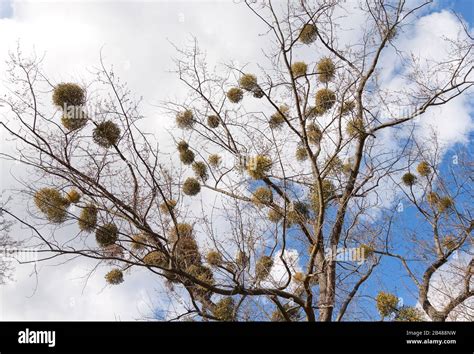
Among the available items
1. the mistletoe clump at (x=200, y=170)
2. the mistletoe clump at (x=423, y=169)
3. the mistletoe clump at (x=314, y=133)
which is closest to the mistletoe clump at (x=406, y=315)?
the mistletoe clump at (x=423, y=169)

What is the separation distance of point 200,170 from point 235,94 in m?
1.23

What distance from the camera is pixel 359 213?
6.22m

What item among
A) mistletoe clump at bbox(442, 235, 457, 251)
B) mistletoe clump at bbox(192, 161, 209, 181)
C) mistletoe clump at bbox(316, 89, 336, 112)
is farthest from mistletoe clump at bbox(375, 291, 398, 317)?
mistletoe clump at bbox(192, 161, 209, 181)

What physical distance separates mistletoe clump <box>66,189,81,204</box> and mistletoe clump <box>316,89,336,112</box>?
3.51 m

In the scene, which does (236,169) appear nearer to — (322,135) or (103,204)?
(322,135)

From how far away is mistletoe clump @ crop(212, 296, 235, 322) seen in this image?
5.64 m

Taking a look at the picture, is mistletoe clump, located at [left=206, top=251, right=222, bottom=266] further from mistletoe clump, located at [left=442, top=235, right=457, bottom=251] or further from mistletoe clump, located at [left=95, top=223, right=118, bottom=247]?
mistletoe clump, located at [left=442, top=235, right=457, bottom=251]

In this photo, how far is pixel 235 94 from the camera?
6895 millimetres

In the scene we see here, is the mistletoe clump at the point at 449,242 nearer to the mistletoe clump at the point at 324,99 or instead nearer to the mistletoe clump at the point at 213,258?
the mistletoe clump at the point at 324,99

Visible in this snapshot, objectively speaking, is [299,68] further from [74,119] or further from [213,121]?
[74,119]

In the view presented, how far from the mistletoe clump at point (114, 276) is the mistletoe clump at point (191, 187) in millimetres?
1404

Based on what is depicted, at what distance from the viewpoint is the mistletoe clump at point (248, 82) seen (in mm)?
6801
